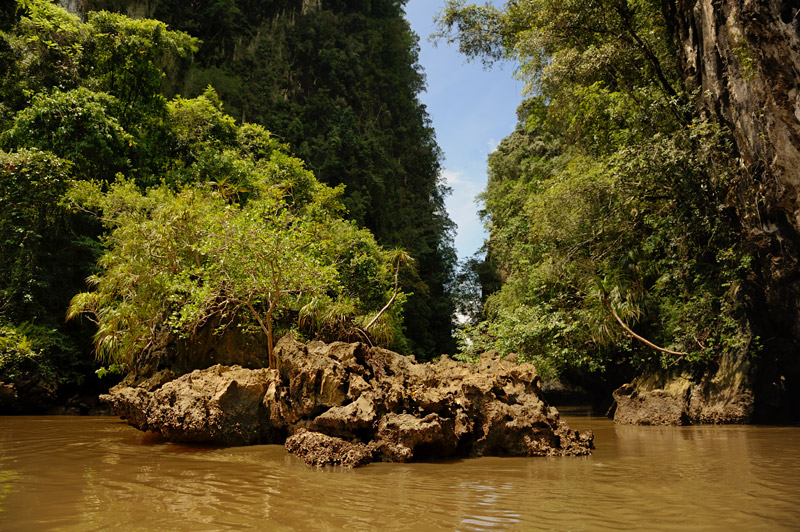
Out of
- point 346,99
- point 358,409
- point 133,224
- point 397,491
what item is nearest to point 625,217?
point 358,409

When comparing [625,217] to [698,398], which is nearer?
[698,398]

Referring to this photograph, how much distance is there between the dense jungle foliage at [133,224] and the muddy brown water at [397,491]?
3619 millimetres

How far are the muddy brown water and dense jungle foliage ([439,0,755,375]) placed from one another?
488 cm

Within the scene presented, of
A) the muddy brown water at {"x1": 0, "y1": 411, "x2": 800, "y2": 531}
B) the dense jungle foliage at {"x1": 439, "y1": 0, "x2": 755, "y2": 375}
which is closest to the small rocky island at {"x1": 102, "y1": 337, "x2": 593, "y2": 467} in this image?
the muddy brown water at {"x1": 0, "y1": 411, "x2": 800, "y2": 531}

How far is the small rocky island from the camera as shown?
5.98 meters

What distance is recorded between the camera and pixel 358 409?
244 inches

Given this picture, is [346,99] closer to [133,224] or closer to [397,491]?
[133,224]

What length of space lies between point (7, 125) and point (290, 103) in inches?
647

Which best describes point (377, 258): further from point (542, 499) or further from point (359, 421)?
point (542, 499)

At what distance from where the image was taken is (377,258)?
19.5 meters

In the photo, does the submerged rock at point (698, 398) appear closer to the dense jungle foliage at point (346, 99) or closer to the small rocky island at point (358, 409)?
the small rocky island at point (358, 409)

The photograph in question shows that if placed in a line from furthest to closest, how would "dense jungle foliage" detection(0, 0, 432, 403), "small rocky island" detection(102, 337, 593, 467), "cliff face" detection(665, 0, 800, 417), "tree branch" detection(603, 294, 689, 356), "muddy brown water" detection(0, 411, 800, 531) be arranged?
"tree branch" detection(603, 294, 689, 356), "dense jungle foliage" detection(0, 0, 432, 403), "cliff face" detection(665, 0, 800, 417), "small rocky island" detection(102, 337, 593, 467), "muddy brown water" detection(0, 411, 800, 531)

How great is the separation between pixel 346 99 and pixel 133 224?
2446 centimetres

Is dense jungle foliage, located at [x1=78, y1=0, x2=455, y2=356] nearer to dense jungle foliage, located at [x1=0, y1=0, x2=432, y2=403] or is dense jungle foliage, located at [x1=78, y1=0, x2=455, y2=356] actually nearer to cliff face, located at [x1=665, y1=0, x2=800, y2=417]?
dense jungle foliage, located at [x1=0, y1=0, x2=432, y2=403]
